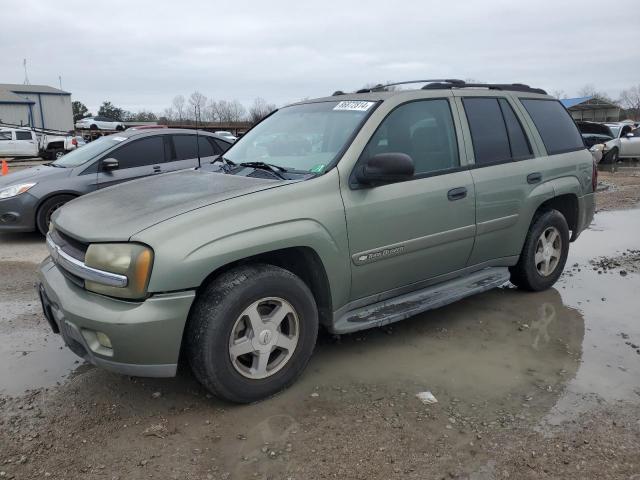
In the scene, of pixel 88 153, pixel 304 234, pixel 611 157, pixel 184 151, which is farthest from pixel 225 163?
pixel 611 157

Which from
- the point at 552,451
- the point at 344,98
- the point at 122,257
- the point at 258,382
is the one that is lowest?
the point at 552,451

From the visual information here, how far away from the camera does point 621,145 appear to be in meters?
19.0

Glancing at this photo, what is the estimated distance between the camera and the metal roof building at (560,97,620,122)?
4022 cm

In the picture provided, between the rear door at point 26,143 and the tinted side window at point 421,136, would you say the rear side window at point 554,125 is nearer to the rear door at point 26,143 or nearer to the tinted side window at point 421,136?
the tinted side window at point 421,136

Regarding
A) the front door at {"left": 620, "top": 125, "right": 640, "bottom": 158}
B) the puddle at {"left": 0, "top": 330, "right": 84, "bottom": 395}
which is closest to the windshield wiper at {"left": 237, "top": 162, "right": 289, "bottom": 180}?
the puddle at {"left": 0, "top": 330, "right": 84, "bottom": 395}

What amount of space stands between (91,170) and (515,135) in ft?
18.7

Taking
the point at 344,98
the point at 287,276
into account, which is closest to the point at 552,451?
the point at 287,276

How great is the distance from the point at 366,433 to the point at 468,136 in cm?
245

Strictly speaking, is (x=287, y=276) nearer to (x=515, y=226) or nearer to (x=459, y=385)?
(x=459, y=385)

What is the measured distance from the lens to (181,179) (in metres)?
3.84

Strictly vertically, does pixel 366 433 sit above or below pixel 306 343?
below

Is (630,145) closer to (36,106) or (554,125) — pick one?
(554,125)

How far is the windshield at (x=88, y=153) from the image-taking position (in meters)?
7.71

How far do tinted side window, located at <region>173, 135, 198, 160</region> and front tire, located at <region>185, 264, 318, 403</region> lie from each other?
5528 millimetres
